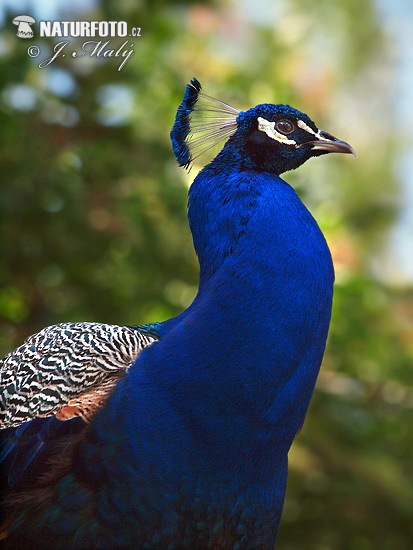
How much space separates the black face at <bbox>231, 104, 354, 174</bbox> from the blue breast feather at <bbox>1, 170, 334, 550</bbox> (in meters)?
0.25

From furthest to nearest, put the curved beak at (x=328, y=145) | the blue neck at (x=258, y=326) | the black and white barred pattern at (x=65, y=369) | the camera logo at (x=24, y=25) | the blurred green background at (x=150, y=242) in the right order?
the blurred green background at (x=150, y=242), the camera logo at (x=24, y=25), the curved beak at (x=328, y=145), the black and white barred pattern at (x=65, y=369), the blue neck at (x=258, y=326)

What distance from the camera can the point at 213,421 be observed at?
145 centimetres

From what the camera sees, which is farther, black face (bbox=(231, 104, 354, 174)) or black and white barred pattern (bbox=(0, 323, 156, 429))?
black face (bbox=(231, 104, 354, 174))

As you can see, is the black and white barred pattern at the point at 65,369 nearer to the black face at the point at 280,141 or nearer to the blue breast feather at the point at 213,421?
the blue breast feather at the point at 213,421

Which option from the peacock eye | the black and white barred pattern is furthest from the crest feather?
the black and white barred pattern

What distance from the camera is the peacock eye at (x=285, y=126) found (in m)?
1.73

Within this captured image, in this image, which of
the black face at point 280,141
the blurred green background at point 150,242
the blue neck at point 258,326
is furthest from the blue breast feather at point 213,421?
the blurred green background at point 150,242

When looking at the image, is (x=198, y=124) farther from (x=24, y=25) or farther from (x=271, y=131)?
(x=24, y=25)

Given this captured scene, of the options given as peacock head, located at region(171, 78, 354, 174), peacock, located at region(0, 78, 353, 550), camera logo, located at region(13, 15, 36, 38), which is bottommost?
peacock, located at region(0, 78, 353, 550)

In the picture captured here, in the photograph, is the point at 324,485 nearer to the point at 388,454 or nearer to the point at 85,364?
the point at 388,454

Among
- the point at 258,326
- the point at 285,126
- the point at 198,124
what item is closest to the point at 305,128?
the point at 285,126

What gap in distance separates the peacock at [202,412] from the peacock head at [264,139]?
0.12 m

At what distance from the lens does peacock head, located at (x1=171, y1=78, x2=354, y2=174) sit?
1716 millimetres

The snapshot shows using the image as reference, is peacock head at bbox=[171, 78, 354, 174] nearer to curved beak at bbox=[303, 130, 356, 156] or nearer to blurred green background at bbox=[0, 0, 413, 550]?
curved beak at bbox=[303, 130, 356, 156]
